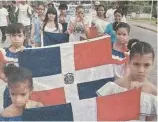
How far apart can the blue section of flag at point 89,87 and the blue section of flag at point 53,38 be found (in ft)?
8.28

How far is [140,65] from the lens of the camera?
11.0 ft

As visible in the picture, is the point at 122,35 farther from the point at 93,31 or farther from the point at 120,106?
the point at 93,31

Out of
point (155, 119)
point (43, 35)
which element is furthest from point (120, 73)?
point (43, 35)

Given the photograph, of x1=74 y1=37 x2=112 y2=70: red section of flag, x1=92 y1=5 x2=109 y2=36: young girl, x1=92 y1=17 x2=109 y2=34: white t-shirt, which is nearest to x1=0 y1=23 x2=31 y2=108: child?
x1=74 y1=37 x2=112 y2=70: red section of flag

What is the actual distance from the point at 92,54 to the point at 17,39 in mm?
889

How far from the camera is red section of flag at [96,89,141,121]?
3.02m

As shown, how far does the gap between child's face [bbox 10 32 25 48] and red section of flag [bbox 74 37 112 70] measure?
66 centimetres

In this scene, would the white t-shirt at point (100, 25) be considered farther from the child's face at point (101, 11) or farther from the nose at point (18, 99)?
the nose at point (18, 99)

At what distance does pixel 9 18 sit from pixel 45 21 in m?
5.67

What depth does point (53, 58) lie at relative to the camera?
4.64 meters

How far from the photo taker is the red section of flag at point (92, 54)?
4.82 meters

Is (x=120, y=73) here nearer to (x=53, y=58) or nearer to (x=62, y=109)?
(x=53, y=58)

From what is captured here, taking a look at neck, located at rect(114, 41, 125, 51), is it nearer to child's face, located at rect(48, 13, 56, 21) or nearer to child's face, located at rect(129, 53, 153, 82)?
child's face, located at rect(129, 53, 153, 82)

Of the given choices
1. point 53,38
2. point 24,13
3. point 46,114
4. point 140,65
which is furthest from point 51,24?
A: point 46,114
